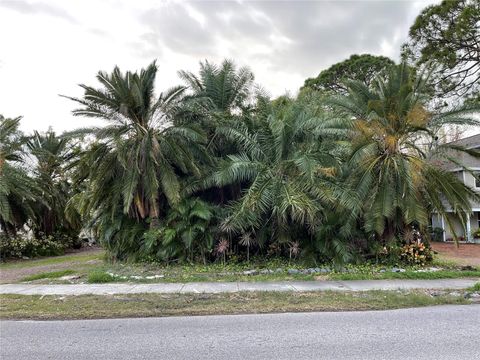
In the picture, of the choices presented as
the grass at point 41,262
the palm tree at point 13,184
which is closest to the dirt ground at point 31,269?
the grass at point 41,262

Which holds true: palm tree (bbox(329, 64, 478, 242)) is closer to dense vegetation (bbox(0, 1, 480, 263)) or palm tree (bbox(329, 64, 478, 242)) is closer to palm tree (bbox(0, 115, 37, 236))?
dense vegetation (bbox(0, 1, 480, 263))

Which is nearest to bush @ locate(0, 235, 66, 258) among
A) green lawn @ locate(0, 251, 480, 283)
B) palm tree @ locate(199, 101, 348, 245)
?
green lawn @ locate(0, 251, 480, 283)

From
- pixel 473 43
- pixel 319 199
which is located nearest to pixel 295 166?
pixel 319 199

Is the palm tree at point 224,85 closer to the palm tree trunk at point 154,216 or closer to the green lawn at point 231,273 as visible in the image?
the palm tree trunk at point 154,216

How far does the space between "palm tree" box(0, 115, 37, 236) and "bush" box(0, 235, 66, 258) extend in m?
0.78

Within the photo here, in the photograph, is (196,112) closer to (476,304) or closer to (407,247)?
(407,247)

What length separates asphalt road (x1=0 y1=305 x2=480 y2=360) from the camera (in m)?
5.16

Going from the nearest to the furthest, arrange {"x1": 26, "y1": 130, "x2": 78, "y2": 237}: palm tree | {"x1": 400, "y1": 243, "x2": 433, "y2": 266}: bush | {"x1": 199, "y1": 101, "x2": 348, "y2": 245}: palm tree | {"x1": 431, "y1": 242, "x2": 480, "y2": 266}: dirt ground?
{"x1": 199, "y1": 101, "x2": 348, "y2": 245}: palm tree < {"x1": 400, "y1": 243, "x2": 433, "y2": 266}: bush < {"x1": 431, "y1": 242, "x2": 480, "y2": 266}: dirt ground < {"x1": 26, "y1": 130, "x2": 78, "y2": 237}: palm tree

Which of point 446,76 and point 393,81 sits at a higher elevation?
point 446,76

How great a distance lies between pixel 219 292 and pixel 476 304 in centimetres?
535

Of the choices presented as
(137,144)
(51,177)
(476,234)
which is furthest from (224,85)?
(476,234)

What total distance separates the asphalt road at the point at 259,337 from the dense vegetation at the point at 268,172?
5140mm

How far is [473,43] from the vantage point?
20.0 meters

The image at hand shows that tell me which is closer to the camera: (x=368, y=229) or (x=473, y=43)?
(x=368, y=229)
